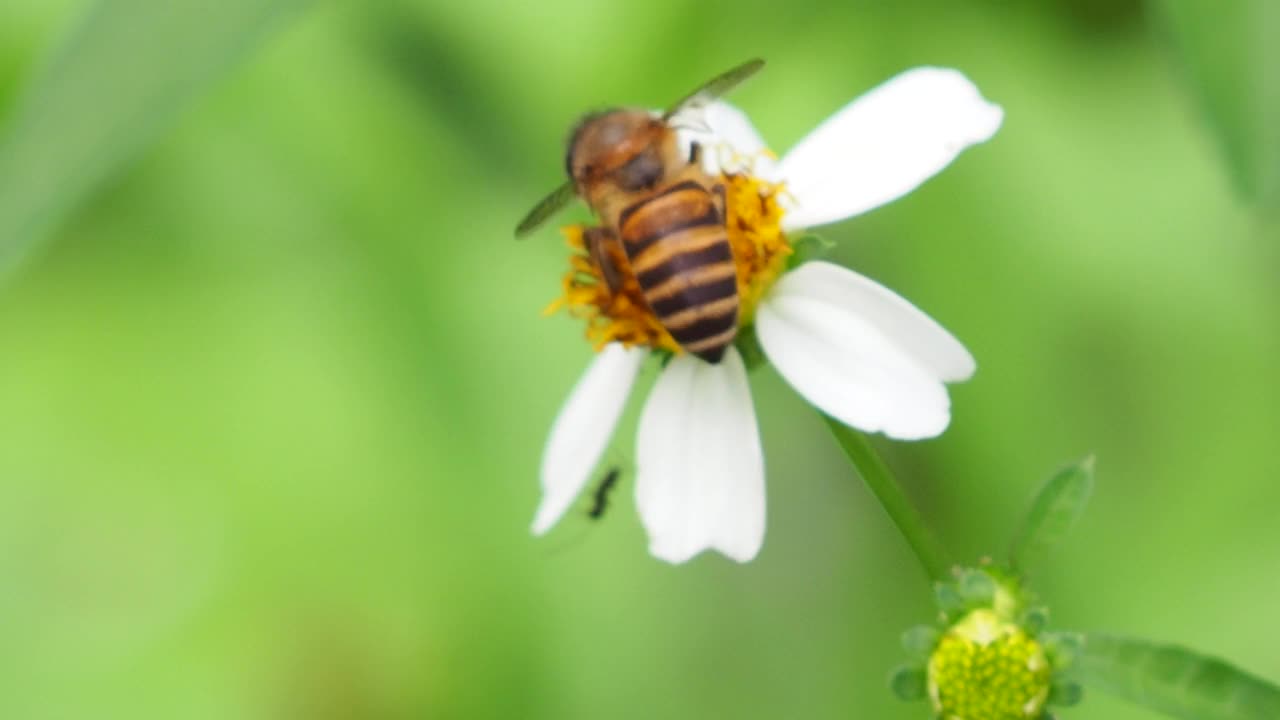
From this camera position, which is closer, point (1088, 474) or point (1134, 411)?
point (1088, 474)

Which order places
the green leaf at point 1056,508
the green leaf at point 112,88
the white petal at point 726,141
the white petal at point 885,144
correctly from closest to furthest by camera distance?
the green leaf at point 112,88 < the green leaf at point 1056,508 < the white petal at point 885,144 < the white petal at point 726,141

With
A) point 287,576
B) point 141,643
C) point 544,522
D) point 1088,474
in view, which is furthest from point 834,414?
point 141,643

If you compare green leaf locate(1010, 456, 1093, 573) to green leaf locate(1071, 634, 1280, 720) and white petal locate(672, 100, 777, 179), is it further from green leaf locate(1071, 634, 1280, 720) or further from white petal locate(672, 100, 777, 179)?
white petal locate(672, 100, 777, 179)

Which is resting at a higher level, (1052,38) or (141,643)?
(1052,38)

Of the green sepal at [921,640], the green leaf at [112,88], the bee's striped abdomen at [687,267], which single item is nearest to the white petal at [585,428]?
the bee's striped abdomen at [687,267]

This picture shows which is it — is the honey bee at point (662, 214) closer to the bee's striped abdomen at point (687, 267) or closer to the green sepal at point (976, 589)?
the bee's striped abdomen at point (687, 267)

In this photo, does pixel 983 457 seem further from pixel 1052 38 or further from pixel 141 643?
pixel 141 643
